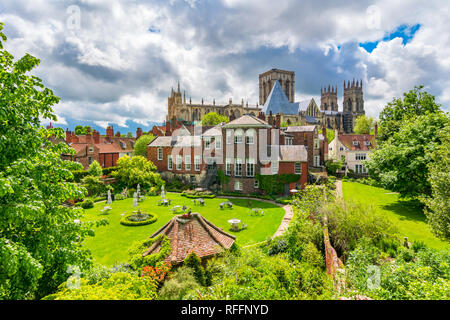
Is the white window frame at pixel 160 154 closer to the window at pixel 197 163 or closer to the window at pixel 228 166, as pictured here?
the window at pixel 197 163

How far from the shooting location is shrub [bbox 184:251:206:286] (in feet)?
34.8

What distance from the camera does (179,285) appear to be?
8797 millimetres

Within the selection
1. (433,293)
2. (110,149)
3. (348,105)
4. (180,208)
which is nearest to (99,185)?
(180,208)

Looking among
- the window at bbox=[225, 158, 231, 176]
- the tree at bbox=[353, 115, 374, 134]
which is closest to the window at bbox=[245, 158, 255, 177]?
the window at bbox=[225, 158, 231, 176]

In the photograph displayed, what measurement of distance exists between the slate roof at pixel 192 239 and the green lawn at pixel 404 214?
11525 millimetres

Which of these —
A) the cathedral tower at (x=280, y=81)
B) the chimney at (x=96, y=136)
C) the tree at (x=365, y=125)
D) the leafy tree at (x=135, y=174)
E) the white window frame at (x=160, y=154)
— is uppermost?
the cathedral tower at (x=280, y=81)

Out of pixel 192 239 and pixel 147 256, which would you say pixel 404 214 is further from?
pixel 147 256

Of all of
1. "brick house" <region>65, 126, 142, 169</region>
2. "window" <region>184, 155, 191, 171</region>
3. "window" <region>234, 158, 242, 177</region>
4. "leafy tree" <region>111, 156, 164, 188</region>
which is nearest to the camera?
"leafy tree" <region>111, 156, 164, 188</region>

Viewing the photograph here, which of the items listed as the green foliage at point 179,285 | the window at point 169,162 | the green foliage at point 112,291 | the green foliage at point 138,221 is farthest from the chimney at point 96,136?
the green foliage at point 112,291

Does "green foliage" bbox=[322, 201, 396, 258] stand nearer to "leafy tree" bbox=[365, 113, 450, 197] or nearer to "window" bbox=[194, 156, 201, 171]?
"leafy tree" bbox=[365, 113, 450, 197]

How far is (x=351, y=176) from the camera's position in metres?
48.1

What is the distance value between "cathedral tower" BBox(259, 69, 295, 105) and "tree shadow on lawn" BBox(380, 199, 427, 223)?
337 ft

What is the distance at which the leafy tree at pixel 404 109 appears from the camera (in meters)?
34.6

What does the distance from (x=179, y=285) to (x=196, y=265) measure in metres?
2.12
